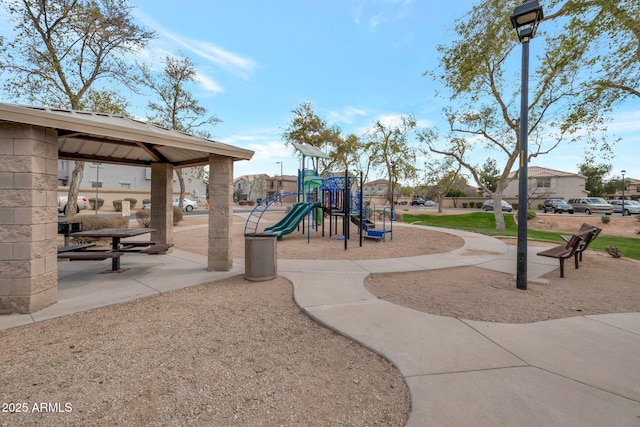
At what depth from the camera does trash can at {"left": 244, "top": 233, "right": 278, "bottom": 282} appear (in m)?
5.94

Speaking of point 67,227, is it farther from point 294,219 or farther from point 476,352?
point 476,352

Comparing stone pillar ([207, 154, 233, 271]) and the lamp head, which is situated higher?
the lamp head

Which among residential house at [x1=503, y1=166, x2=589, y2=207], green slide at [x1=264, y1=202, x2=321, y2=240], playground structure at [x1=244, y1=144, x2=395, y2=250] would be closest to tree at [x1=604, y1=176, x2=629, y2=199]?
residential house at [x1=503, y1=166, x2=589, y2=207]

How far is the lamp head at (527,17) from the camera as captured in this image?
16.9ft

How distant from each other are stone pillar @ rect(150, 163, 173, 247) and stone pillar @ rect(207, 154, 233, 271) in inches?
111

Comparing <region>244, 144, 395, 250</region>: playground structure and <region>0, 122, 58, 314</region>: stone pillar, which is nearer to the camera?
<region>0, 122, 58, 314</region>: stone pillar

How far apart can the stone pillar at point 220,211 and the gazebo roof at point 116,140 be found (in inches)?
12.1

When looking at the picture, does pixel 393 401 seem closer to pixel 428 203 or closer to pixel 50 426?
pixel 50 426

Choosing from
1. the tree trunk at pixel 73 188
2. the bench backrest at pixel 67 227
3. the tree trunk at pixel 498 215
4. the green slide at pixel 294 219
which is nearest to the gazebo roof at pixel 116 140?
the bench backrest at pixel 67 227

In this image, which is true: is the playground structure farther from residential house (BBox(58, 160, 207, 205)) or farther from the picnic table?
residential house (BBox(58, 160, 207, 205))

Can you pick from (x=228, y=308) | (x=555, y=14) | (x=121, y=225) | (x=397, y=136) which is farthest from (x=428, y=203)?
(x=228, y=308)

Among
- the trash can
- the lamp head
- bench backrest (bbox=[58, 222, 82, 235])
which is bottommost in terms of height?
the trash can

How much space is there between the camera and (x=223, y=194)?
650 centimetres

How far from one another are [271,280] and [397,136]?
27389mm
